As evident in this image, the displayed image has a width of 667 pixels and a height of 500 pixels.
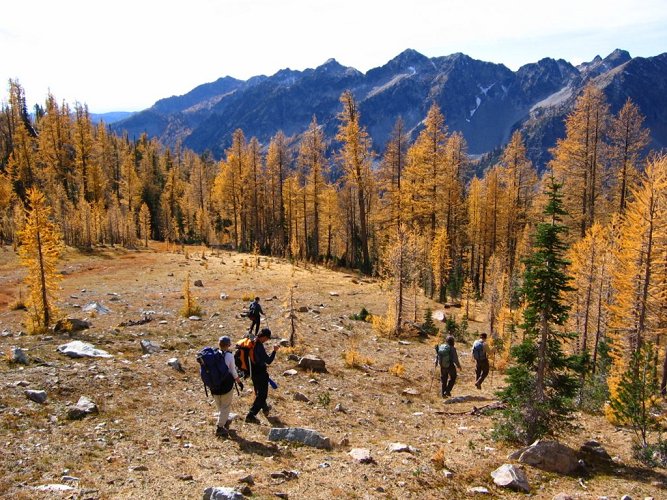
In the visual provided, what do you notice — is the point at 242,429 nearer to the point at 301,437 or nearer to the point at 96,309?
the point at 301,437

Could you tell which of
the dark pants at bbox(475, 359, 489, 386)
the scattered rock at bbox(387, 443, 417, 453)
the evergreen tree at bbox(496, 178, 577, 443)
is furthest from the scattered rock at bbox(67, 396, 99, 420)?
the dark pants at bbox(475, 359, 489, 386)

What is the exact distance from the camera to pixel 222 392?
894 cm

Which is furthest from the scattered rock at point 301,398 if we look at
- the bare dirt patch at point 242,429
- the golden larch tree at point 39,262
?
the golden larch tree at point 39,262

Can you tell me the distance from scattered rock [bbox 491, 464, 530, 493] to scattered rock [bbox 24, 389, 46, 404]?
913 centimetres

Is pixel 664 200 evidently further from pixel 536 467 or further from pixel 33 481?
pixel 33 481

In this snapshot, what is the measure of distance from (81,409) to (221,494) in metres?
4.70

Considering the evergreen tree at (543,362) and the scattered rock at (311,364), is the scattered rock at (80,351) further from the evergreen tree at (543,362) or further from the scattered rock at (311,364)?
the evergreen tree at (543,362)

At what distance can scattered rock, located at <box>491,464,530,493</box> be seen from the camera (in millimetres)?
7914

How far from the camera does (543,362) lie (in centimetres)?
1023

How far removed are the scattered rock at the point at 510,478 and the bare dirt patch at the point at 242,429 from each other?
0.18m

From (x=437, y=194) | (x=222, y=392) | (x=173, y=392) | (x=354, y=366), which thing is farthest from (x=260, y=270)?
(x=222, y=392)

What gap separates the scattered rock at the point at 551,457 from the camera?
28.8 feet

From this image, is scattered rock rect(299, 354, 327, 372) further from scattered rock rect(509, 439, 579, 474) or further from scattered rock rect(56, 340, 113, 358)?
scattered rock rect(509, 439, 579, 474)

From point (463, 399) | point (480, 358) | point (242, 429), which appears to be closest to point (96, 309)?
point (242, 429)
